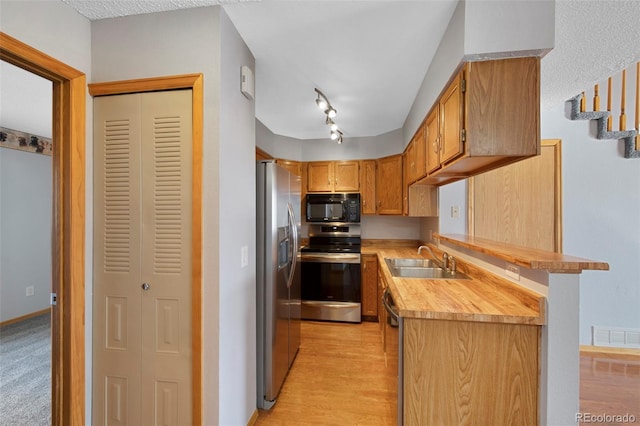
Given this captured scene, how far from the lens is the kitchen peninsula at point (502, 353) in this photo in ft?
3.84

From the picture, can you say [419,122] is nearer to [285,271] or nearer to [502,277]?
[502,277]

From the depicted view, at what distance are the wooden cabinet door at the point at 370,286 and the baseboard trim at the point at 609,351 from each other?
215 cm

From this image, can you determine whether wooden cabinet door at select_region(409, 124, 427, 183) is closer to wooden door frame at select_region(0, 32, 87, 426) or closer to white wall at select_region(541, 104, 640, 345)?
white wall at select_region(541, 104, 640, 345)

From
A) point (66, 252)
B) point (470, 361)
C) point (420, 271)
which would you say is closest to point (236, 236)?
point (66, 252)

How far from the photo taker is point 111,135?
4.75 ft

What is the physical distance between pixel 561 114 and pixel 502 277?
2337mm

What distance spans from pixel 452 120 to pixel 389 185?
210cm

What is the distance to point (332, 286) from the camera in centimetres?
341

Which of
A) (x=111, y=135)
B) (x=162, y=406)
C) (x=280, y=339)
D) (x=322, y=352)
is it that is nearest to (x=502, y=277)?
(x=280, y=339)

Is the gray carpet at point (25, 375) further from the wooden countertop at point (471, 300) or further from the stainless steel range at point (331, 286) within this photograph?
the wooden countertop at point (471, 300)

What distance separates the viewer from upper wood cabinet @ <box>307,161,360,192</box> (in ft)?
12.4

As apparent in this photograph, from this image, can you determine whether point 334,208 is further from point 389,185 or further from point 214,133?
point 214,133

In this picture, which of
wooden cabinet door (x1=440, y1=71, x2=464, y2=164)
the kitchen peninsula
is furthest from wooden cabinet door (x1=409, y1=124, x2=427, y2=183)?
the kitchen peninsula

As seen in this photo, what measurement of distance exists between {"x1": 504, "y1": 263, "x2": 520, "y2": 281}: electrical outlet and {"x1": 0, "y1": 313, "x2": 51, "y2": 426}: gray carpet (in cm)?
311
